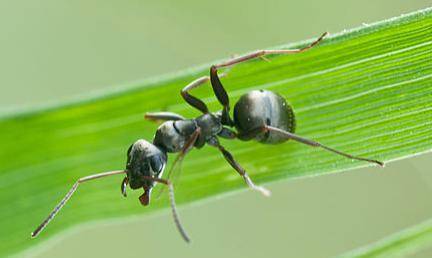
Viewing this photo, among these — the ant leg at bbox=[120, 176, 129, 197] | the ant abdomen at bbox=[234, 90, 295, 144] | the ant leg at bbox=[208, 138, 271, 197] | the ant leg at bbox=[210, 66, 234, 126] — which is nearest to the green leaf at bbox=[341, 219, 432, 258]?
the ant leg at bbox=[208, 138, 271, 197]

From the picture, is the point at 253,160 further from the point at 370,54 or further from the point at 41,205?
the point at 41,205

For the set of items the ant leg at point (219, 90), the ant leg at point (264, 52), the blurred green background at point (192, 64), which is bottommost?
the blurred green background at point (192, 64)

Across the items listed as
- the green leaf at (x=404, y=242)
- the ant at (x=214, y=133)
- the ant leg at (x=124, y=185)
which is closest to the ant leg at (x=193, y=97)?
the ant at (x=214, y=133)

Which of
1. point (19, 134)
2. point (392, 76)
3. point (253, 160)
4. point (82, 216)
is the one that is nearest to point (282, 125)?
point (253, 160)

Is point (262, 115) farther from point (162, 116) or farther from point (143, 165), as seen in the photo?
point (143, 165)

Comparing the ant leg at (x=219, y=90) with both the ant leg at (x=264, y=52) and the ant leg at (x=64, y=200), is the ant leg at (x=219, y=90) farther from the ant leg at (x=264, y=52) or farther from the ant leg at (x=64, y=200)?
the ant leg at (x=64, y=200)
